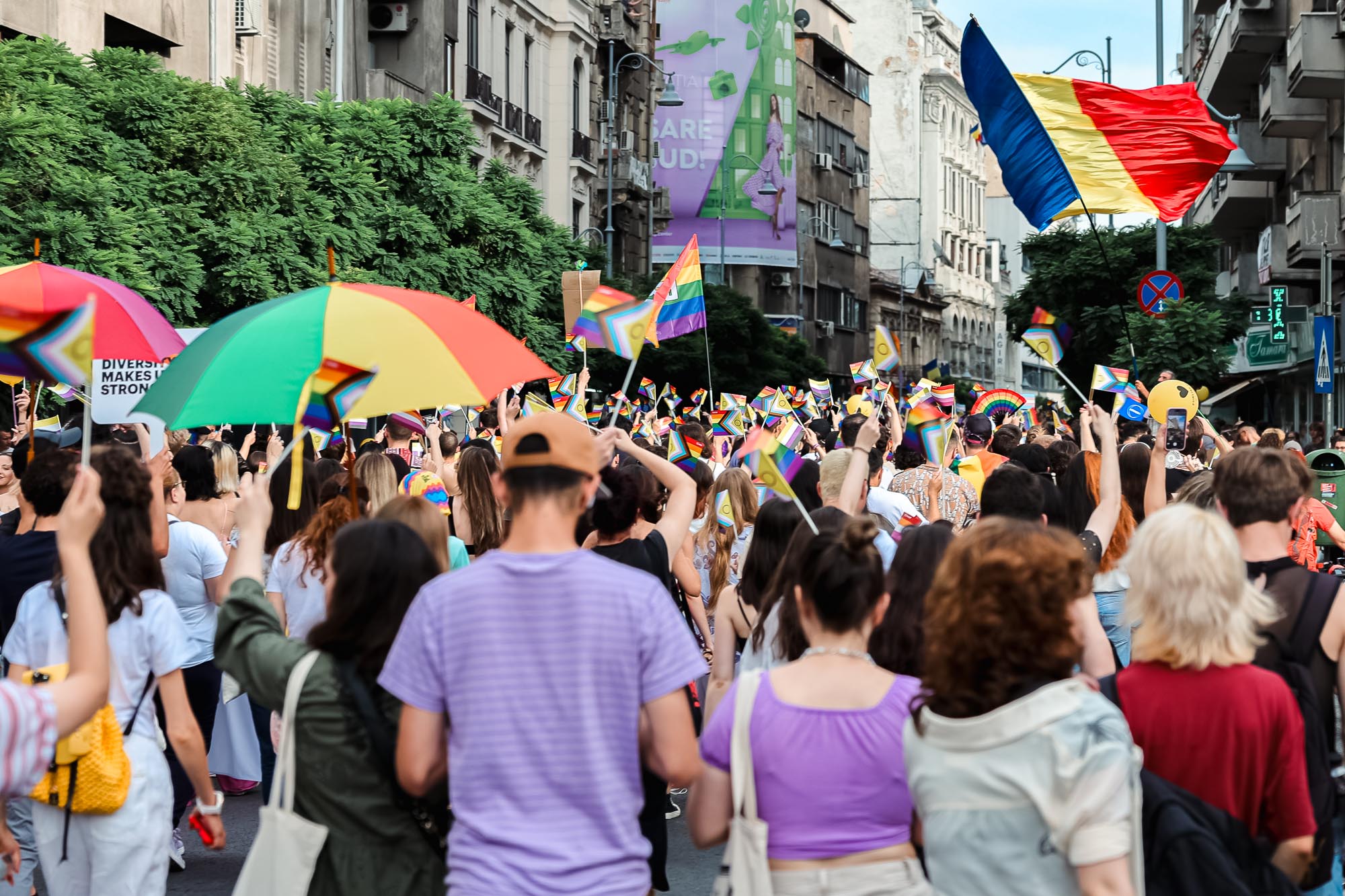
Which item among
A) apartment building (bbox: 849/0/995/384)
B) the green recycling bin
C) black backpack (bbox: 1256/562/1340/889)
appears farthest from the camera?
apartment building (bbox: 849/0/995/384)

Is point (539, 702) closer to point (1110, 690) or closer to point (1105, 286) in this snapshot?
point (1110, 690)

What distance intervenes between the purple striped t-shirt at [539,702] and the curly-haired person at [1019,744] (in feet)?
2.05

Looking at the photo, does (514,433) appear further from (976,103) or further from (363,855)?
(976,103)

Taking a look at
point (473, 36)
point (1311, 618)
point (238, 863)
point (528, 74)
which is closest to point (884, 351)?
point (238, 863)

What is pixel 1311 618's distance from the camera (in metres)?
4.49

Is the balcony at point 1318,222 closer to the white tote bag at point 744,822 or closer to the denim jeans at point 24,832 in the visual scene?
the denim jeans at point 24,832

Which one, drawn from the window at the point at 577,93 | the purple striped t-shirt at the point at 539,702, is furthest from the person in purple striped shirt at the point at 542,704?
the window at the point at 577,93

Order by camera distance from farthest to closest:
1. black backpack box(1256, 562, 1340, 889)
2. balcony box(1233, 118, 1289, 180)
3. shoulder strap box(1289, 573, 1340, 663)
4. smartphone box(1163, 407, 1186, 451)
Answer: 1. balcony box(1233, 118, 1289, 180)
2. smartphone box(1163, 407, 1186, 451)
3. shoulder strap box(1289, 573, 1340, 663)
4. black backpack box(1256, 562, 1340, 889)

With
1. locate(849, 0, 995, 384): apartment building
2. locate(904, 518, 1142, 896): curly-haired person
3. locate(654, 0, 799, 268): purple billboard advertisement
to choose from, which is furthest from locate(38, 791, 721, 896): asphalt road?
locate(849, 0, 995, 384): apartment building

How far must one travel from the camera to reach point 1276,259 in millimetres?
34344

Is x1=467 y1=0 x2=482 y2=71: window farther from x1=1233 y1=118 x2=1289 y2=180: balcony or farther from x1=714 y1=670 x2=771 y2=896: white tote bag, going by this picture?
x1=714 y1=670 x2=771 y2=896: white tote bag

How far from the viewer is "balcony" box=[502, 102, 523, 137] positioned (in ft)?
145

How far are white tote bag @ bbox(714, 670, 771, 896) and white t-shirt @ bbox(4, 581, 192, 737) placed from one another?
1.84m

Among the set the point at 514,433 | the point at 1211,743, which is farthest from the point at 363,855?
the point at 1211,743
